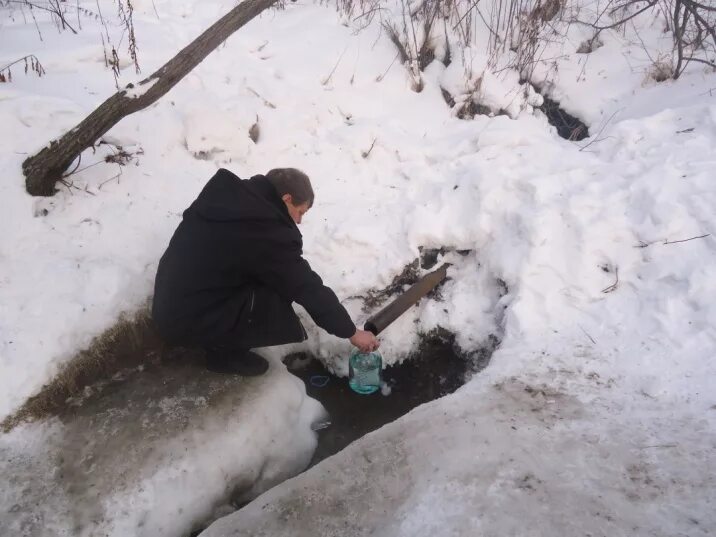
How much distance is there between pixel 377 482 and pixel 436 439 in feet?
1.09

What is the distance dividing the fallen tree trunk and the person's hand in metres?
1.92

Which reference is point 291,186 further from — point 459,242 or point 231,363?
point 459,242

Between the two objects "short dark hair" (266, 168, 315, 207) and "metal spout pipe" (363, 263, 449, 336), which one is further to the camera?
"metal spout pipe" (363, 263, 449, 336)

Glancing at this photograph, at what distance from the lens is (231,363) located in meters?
2.88

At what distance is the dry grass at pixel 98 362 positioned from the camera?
8.23 feet

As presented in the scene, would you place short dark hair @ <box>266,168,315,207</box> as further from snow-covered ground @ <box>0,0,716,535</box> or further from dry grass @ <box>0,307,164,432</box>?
dry grass @ <box>0,307,164,432</box>

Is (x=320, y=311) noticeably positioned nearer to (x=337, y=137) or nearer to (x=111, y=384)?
(x=111, y=384)

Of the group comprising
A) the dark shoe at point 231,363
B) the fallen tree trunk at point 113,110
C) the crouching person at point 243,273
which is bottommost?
the dark shoe at point 231,363

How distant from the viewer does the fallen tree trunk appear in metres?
3.00

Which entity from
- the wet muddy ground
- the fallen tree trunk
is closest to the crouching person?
the wet muddy ground

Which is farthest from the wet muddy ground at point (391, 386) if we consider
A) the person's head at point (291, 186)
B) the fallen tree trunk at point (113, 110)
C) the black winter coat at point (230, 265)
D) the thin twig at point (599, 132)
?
the thin twig at point (599, 132)

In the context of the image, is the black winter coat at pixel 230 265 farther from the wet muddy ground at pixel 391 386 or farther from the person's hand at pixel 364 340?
the wet muddy ground at pixel 391 386

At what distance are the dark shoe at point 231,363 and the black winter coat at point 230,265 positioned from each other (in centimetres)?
24

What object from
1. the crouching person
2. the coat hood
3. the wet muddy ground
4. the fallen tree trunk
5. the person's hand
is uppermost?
the fallen tree trunk
